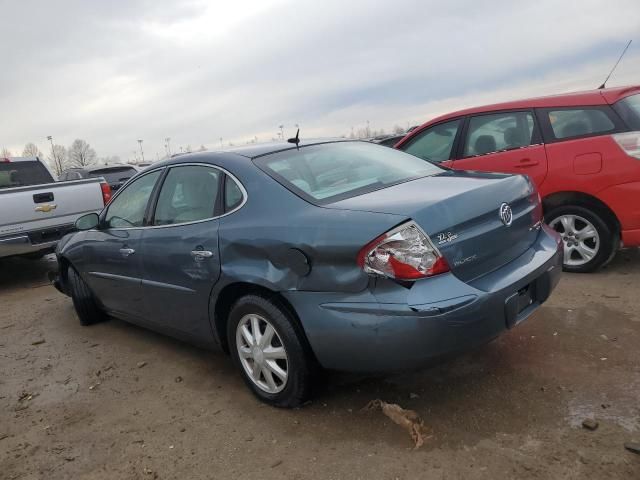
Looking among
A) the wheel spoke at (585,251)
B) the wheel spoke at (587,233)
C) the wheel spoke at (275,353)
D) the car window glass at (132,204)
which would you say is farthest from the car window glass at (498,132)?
the wheel spoke at (275,353)

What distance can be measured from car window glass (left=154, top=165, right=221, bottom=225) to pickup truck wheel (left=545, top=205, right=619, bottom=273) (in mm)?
3259

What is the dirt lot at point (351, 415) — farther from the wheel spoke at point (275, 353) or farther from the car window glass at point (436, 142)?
the car window glass at point (436, 142)

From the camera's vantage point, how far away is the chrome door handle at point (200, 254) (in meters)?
3.26

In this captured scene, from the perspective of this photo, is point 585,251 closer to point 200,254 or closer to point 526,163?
point 526,163

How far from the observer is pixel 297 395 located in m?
2.99

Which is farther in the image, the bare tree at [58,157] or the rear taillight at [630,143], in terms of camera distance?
the bare tree at [58,157]

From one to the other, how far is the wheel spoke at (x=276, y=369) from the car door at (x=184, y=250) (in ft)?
1.86

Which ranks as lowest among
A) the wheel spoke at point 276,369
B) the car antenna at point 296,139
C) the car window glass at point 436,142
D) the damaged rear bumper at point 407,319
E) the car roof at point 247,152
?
the wheel spoke at point 276,369

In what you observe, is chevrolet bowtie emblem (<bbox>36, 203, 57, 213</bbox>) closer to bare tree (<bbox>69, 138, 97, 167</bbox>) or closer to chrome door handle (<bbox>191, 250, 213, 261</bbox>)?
chrome door handle (<bbox>191, 250, 213, 261</bbox>)

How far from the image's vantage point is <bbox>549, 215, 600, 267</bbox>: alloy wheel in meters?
4.87

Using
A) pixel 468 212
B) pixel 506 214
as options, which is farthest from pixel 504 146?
pixel 468 212

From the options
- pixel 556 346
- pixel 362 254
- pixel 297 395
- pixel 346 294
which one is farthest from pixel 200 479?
pixel 556 346

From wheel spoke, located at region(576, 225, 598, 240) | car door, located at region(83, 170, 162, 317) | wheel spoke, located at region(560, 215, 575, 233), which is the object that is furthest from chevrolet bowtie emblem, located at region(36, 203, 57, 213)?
wheel spoke, located at region(576, 225, 598, 240)

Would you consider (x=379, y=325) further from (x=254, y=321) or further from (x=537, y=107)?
(x=537, y=107)
